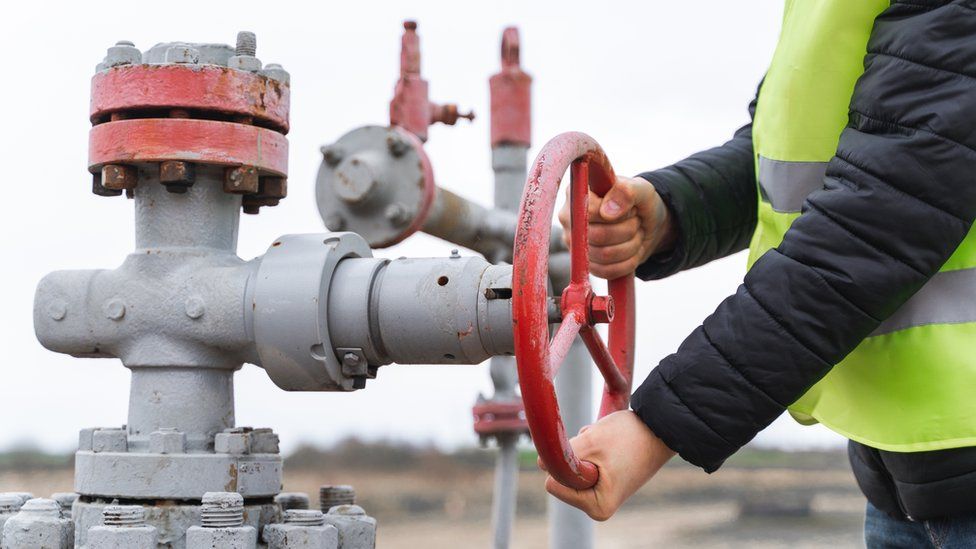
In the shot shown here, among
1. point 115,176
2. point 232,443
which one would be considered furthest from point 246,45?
point 232,443

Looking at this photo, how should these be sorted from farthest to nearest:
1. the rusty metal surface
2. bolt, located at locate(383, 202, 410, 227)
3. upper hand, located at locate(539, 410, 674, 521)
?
the rusty metal surface, bolt, located at locate(383, 202, 410, 227), upper hand, located at locate(539, 410, 674, 521)

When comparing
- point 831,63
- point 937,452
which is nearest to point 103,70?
point 831,63

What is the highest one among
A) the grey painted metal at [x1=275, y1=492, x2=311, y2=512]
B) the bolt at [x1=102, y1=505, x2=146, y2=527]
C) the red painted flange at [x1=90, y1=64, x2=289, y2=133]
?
the red painted flange at [x1=90, y1=64, x2=289, y2=133]

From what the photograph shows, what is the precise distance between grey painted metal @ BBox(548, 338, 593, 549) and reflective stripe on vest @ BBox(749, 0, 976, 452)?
1.49 meters

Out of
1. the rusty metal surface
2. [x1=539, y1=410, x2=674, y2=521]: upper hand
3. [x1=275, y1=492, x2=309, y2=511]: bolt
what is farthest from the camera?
the rusty metal surface

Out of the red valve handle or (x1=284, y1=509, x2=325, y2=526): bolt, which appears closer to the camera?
the red valve handle

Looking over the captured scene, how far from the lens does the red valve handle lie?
0.81 meters

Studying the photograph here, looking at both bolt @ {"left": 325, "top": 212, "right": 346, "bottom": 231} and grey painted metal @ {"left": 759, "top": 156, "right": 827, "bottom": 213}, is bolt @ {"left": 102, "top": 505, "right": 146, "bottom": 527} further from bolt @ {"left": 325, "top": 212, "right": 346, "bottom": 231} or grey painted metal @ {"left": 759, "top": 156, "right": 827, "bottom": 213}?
bolt @ {"left": 325, "top": 212, "right": 346, "bottom": 231}

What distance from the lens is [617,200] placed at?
1.17m

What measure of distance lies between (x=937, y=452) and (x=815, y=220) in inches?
9.3

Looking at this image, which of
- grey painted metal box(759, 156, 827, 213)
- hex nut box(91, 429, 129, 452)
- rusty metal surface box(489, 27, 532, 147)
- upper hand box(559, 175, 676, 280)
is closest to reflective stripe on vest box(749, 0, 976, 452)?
grey painted metal box(759, 156, 827, 213)

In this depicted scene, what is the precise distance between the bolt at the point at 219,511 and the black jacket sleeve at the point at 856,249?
0.40 m

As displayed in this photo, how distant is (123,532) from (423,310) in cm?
33

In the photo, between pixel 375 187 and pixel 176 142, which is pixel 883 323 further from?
pixel 375 187
